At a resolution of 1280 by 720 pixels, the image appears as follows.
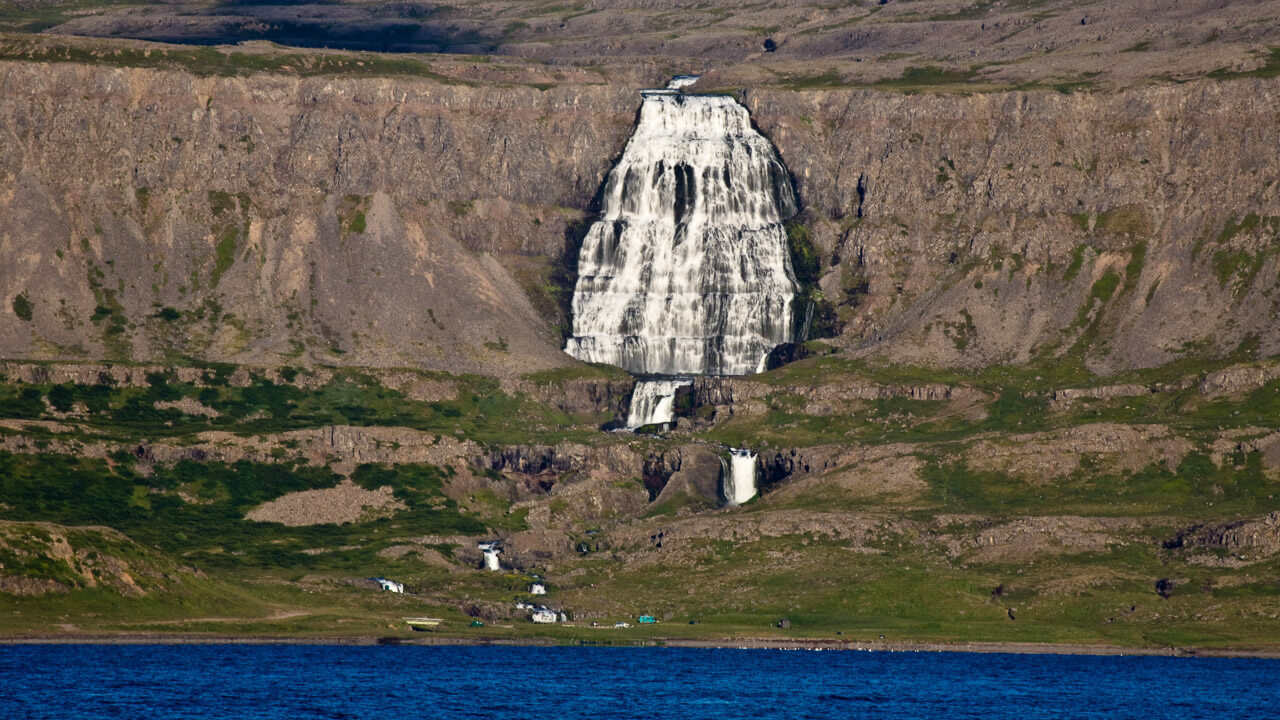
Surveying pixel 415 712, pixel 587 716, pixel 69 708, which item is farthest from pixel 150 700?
pixel 587 716

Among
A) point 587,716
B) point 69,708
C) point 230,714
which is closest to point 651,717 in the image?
point 587,716

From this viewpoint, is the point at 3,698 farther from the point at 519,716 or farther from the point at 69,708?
the point at 519,716

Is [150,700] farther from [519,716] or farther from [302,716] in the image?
[519,716]

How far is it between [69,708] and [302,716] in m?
17.6

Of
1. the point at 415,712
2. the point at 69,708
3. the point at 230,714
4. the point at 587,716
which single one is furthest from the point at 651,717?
the point at 69,708

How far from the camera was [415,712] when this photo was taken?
19800 cm

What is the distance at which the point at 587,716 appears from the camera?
19962 cm

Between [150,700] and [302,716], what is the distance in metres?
13.4

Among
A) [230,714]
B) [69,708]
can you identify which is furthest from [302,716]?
[69,708]

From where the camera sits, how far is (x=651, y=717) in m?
200

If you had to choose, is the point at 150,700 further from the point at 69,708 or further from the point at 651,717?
the point at 651,717

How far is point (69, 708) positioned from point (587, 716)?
40322 mm

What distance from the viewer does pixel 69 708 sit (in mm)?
191000

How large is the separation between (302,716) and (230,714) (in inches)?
216
